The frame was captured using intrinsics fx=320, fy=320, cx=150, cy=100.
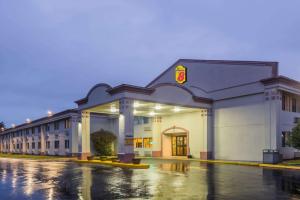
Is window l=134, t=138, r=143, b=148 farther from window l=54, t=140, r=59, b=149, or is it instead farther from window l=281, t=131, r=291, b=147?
window l=281, t=131, r=291, b=147

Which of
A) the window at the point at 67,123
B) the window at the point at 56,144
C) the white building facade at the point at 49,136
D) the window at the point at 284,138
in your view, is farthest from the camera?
the window at the point at 56,144

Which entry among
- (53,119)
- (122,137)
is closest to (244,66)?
(122,137)

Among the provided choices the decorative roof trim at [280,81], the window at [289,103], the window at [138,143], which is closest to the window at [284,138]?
the window at [289,103]

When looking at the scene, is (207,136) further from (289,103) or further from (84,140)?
(84,140)

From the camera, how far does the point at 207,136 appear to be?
3738 centimetres

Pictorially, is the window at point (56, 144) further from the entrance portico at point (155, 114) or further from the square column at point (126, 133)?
the square column at point (126, 133)

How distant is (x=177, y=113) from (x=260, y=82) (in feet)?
43.3

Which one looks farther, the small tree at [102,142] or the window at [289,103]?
the small tree at [102,142]

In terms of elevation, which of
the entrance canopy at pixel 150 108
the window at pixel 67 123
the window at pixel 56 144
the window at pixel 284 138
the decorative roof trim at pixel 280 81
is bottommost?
the window at pixel 56 144

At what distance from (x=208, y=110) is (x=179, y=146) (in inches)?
309

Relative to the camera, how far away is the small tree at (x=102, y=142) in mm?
51688

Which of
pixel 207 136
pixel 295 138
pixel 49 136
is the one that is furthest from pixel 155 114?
pixel 49 136

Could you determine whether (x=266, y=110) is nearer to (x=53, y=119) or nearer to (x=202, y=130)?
(x=202, y=130)

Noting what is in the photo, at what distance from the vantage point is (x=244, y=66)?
113ft
